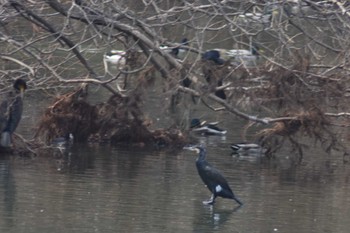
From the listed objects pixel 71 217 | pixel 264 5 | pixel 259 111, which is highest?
pixel 264 5

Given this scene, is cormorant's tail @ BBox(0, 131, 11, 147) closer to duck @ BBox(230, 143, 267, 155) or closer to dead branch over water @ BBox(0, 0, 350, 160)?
dead branch over water @ BBox(0, 0, 350, 160)

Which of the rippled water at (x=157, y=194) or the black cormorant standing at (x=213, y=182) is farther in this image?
the black cormorant standing at (x=213, y=182)

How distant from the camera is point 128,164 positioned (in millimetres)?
14805

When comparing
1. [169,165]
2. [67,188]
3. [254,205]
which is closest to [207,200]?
[254,205]

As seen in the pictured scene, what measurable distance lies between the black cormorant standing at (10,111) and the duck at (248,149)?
10.4ft

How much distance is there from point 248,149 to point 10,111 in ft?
11.5

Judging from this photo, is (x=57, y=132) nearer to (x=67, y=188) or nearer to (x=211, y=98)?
(x=211, y=98)

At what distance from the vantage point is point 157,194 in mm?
12391

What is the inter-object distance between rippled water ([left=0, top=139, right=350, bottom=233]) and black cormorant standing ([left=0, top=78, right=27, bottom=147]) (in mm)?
384

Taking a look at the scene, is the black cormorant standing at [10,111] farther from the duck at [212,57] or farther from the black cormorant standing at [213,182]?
the black cormorant standing at [213,182]

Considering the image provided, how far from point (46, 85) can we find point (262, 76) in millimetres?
3034

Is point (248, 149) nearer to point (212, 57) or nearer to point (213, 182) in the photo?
point (212, 57)

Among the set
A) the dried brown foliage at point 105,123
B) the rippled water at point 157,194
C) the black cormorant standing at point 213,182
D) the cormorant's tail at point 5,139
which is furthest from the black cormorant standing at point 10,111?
the black cormorant standing at point 213,182

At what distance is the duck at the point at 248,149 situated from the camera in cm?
1633
